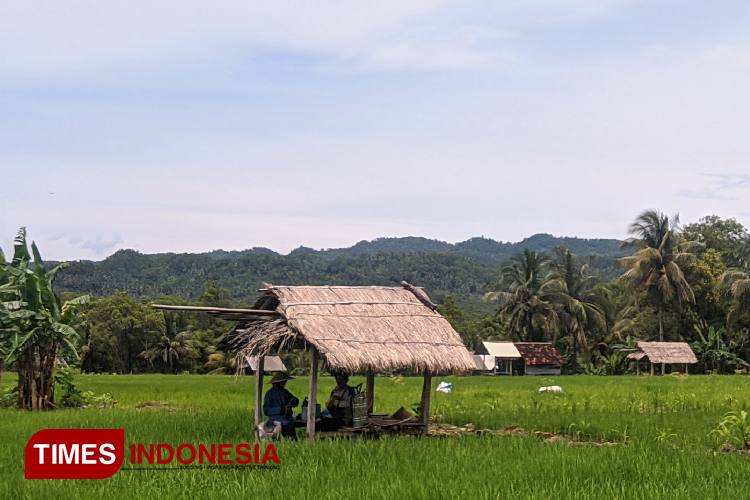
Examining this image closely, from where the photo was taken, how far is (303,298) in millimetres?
11031

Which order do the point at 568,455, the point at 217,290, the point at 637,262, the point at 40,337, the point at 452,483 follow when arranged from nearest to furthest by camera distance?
1. the point at 452,483
2. the point at 568,455
3. the point at 40,337
4. the point at 637,262
5. the point at 217,290

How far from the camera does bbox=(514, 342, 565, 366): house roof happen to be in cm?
4344

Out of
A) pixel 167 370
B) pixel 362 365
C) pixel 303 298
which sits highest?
pixel 303 298

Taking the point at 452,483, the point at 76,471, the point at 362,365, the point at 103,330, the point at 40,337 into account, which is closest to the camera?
the point at 452,483

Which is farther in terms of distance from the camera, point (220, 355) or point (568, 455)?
point (220, 355)

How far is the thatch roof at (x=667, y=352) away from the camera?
37.6 meters

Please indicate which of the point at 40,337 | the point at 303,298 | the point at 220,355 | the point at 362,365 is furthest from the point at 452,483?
the point at 220,355

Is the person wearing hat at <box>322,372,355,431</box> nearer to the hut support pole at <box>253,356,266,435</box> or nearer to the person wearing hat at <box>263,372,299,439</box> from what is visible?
the person wearing hat at <box>263,372,299,439</box>

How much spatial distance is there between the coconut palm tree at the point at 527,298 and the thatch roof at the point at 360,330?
33.0m

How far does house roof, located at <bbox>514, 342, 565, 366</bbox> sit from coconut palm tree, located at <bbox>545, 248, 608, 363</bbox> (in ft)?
4.62

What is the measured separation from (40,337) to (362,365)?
8603mm

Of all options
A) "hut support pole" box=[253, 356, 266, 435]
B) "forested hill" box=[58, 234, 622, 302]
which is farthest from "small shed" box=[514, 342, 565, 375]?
"hut support pole" box=[253, 356, 266, 435]

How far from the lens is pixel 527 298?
45000 millimetres

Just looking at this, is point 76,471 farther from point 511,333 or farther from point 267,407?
point 511,333
